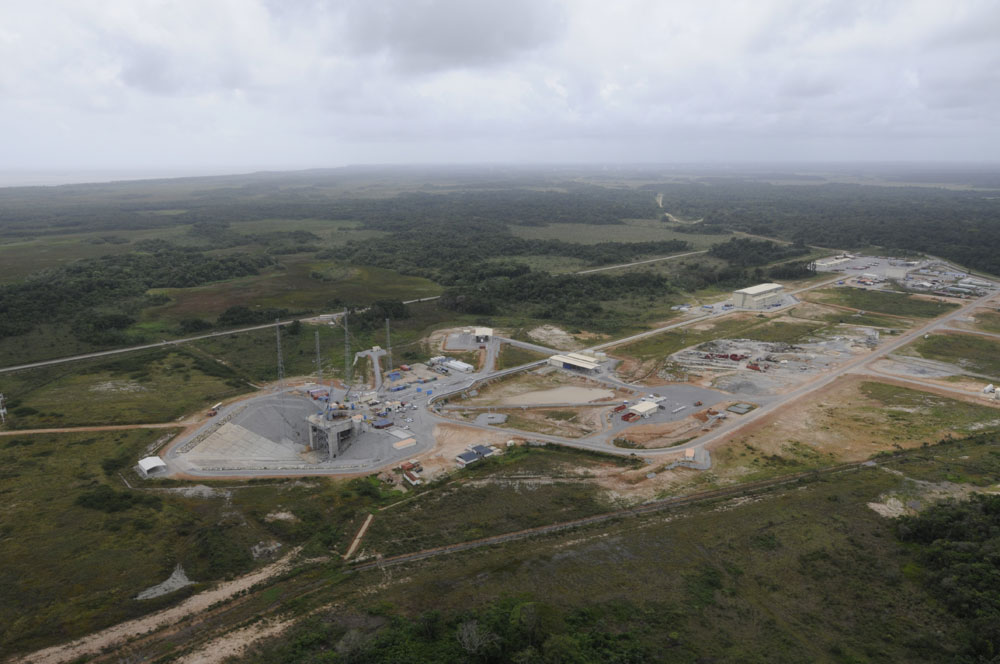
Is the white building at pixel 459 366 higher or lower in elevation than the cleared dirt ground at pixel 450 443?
higher

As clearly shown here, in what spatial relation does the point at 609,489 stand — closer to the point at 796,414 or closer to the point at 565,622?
the point at 565,622

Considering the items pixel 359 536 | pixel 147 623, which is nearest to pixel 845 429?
pixel 359 536

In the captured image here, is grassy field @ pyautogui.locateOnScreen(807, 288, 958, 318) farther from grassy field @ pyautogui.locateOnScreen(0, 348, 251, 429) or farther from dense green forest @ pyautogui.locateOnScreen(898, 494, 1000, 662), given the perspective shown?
grassy field @ pyautogui.locateOnScreen(0, 348, 251, 429)

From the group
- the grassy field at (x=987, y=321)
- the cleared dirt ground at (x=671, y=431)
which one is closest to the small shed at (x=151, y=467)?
the cleared dirt ground at (x=671, y=431)

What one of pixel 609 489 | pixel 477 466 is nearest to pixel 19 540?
pixel 477 466

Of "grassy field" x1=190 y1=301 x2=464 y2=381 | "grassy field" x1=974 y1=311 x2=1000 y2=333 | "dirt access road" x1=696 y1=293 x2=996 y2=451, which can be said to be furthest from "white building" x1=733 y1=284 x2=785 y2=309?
"grassy field" x1=190 y1=301 x2=464 y2=381

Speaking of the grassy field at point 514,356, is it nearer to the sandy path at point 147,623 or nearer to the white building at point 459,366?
the white building at point 459,366

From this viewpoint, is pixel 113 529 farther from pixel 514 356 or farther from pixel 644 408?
pixel 514 356

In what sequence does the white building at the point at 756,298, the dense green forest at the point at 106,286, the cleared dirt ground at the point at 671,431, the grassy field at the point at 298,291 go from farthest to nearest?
the white building at the point at 756,298 < the grassy field at the point at 298,291 < the dense green forest at the point at 106,286 < the cleared dirt ground at the point at 671,431
